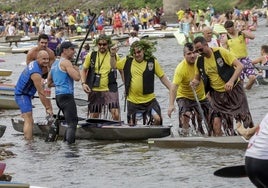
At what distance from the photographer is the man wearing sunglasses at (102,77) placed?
15406 mm

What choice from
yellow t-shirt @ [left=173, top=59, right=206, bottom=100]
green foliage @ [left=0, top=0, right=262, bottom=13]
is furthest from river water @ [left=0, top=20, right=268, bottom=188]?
green foliage @ [left=0, top=0, right=262, bottom=13]

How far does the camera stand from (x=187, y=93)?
1450 centimetres

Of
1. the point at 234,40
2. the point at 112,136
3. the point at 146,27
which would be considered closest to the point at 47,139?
the point at 112,136

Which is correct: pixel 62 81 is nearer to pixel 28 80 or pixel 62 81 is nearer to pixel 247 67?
pixel 28 80

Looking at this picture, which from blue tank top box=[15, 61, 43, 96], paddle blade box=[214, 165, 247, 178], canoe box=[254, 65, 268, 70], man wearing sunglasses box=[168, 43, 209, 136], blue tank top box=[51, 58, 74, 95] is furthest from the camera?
canoe box=[254, 65, 268, 70]

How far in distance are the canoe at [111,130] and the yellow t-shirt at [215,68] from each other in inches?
50.7

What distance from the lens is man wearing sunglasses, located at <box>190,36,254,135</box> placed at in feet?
43.8

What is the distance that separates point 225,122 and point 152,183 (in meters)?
2.66

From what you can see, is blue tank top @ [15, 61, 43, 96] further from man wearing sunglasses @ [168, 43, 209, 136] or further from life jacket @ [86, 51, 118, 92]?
man wearing sunglasses @ [168, 43, 209, 136]

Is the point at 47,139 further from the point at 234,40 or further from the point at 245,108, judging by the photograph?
the point at 234,40

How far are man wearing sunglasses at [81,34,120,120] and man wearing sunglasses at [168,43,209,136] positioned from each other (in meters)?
1.36

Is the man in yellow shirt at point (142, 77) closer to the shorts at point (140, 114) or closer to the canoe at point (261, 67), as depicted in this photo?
the shorts at point (140, 114)

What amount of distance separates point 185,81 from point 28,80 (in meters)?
2.43

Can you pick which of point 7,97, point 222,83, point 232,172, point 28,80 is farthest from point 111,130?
point 232,172
